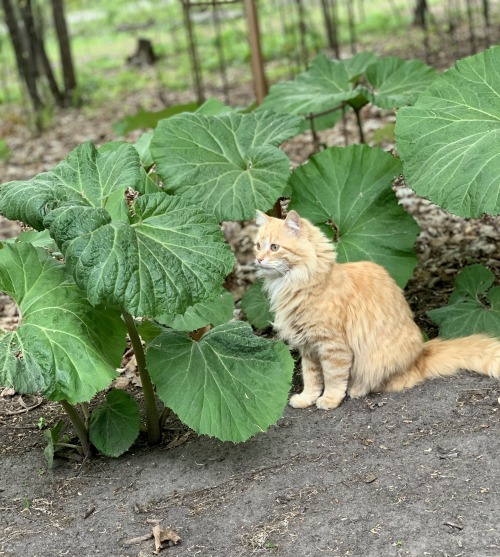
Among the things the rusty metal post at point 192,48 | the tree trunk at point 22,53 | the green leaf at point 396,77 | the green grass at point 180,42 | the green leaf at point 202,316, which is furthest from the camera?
the green grass at point 180,42

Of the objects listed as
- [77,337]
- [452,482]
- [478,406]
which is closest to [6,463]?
[77,337]

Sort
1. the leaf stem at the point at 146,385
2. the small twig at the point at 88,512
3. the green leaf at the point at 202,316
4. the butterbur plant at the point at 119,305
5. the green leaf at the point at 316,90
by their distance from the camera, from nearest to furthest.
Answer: the butterbur plant at the point at 119,305 < the small twig at the point at 88,512 < the leaf stem at the point at 146,385 < the green leaf at the point at 202,316 < the green leaf at the point at 316,90

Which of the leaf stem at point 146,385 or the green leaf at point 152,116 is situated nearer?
the leaf stem at point 146,385

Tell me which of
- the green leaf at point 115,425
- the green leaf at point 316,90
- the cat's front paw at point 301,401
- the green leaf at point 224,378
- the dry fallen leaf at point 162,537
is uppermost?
the green leaf at point 316,90

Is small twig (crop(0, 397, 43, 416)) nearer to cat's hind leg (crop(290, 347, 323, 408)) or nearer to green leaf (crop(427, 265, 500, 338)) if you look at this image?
cat's hind leg (crop(290, 347, 323, 408))

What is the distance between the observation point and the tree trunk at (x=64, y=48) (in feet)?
35.9

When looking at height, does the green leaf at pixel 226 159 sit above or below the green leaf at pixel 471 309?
above

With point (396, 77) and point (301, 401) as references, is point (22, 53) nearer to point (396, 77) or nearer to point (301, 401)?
point (396, 77)

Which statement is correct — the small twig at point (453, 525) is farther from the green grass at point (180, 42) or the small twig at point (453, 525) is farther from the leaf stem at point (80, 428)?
the green grass at point (180, 42)

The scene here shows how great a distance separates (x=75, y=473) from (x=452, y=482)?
60.0 inches

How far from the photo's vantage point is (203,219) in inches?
112

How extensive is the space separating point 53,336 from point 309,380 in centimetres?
129

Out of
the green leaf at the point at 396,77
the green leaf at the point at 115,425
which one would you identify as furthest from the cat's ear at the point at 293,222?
the green leaf at the point at 396,77

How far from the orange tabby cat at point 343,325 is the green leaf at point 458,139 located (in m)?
0.54
